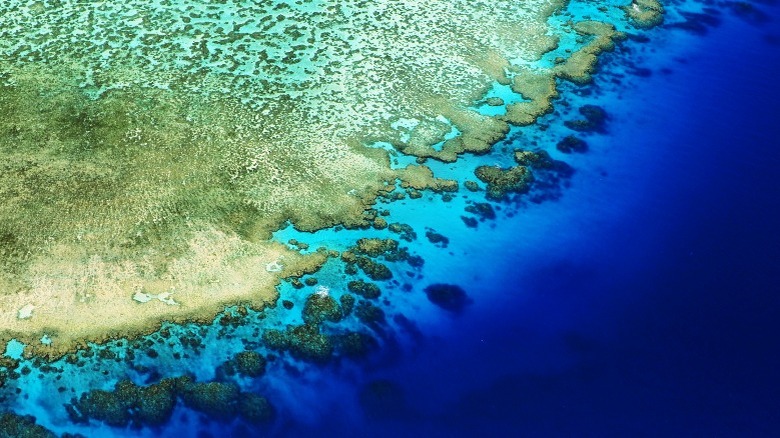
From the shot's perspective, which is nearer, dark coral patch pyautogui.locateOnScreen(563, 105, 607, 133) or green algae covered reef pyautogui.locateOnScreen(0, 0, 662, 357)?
green algae covered reef pyautogui.locateOnScreen(0, 0, 662, 357)

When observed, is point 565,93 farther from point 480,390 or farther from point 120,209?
point 120,209

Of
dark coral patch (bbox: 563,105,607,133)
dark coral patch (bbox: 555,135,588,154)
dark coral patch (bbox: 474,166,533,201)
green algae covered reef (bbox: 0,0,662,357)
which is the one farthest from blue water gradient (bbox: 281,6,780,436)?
green algae covered reef (bbox: 0,0,662,357)

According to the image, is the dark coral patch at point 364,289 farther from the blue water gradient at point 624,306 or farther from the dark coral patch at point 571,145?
the dark coral patch at point 571,145

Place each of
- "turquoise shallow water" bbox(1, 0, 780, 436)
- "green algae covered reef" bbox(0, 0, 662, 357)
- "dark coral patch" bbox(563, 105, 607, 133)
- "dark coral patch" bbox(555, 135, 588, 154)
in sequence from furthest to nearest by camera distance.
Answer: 1. "dark coral patch" bbox(563, 105, 607, 133)
2. "dark coral patch" bbox(555, 135, 588, 154)
3. "green algae covered reef" bbox(0, 0, 662, 357)
4. "turquoise shallow water" bbox(1, 0, 780, 436)

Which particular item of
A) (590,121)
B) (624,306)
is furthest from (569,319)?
(590,121)

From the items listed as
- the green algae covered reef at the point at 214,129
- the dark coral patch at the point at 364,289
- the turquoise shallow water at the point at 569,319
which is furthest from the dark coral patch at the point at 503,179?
the dark coral patch at the point at 364,289

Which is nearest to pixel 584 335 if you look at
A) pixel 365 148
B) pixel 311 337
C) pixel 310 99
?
pixel 311 337

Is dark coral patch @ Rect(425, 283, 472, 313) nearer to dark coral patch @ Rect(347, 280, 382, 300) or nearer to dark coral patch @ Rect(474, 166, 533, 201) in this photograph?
dark coral patch @ Rect(347, 280, 382, 300)
